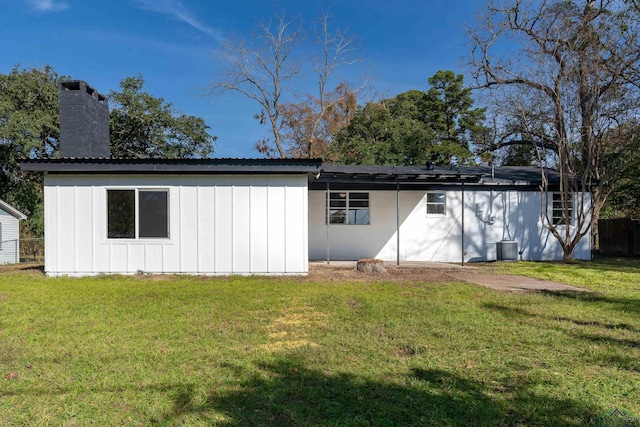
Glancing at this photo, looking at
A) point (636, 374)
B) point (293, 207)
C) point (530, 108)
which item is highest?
point (530, 108)

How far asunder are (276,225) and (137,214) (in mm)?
2956

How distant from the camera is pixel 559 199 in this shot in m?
12.4

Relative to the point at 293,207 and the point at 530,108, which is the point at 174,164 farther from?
the point at 530,108

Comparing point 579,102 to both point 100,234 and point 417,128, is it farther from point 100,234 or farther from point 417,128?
point 100,234

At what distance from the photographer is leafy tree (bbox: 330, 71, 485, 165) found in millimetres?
21266

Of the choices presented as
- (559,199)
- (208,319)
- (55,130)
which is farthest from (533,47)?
(55,130)

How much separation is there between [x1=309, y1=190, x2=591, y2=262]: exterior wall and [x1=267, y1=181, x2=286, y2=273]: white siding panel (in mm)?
3783

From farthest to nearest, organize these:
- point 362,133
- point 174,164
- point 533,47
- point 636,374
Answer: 1. point 362,133
2. point 533,47
3. point 174,164
4. point 636,374

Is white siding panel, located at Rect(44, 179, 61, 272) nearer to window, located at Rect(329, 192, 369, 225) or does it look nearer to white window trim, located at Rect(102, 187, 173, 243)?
white window trim, located at Rect(102, 187, 173, 243)

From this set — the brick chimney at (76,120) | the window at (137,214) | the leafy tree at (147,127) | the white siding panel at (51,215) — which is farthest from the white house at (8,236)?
the window at (137,214)

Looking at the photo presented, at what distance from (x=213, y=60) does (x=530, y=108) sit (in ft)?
52.5

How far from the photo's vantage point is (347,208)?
39.3ft

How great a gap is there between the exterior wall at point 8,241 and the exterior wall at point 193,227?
400 inches

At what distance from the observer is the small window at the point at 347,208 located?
1196 cm
